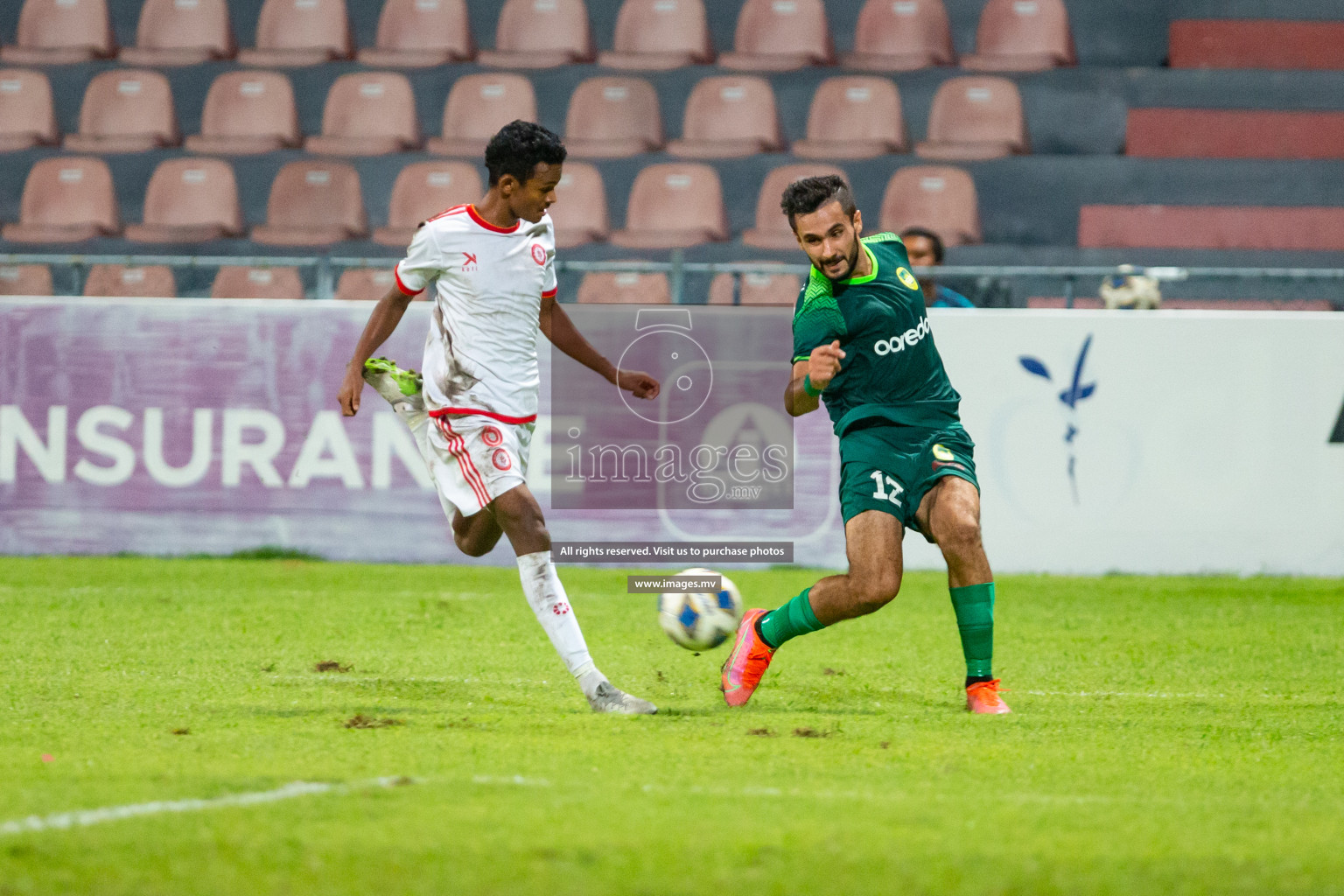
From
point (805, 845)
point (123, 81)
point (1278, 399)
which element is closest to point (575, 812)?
point (805, 845)

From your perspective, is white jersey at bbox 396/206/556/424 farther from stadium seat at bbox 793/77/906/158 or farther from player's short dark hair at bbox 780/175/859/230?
stadium seat at bbox 793/77/906/158

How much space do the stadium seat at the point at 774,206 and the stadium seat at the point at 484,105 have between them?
2595 millimetres

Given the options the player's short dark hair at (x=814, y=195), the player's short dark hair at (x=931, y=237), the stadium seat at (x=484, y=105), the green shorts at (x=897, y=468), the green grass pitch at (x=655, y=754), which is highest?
the stadium seat at (x=484, y=105)

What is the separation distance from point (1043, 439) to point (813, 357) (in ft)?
18.9

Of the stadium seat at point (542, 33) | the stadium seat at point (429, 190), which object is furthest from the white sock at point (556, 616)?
the stadium seat at point (542, 33)

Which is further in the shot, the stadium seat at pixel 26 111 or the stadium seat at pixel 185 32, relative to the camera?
the stadium seat at pixel 185 32

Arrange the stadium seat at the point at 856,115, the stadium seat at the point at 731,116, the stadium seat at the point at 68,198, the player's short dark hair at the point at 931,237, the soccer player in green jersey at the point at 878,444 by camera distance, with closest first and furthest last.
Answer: the soccer player in green jersey at the point at 878,444
the player's short dark hair at the point at 931,237
the stadium seat at the point at 68,198
the stadium seat at the point at 856,115
the stadium seat at the point at 731,116

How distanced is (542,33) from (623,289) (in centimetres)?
604

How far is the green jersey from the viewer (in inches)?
230

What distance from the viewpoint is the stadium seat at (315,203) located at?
1449 centimetres

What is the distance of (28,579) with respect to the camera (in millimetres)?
10133

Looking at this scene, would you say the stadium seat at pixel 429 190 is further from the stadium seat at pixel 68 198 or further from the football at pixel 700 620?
the football at pixel 700 620

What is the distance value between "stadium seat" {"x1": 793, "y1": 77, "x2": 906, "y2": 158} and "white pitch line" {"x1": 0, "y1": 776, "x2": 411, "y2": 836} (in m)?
11.7

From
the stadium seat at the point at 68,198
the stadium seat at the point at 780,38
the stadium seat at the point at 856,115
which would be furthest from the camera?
the stadium seat at the point at 780,38
